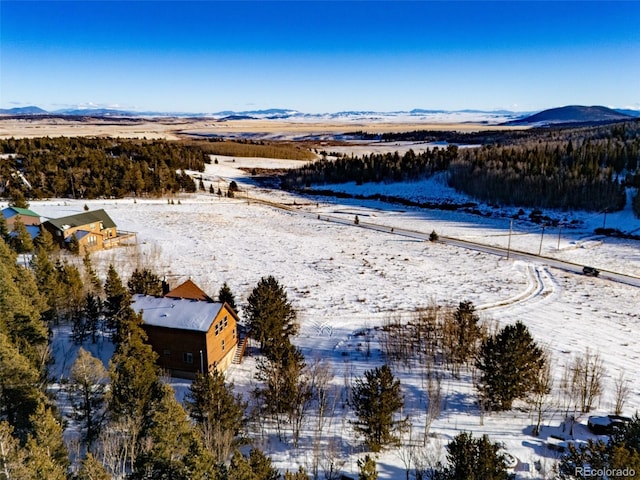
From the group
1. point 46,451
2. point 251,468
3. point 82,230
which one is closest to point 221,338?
point 46,451

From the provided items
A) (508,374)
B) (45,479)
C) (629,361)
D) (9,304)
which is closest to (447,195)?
(629,361)

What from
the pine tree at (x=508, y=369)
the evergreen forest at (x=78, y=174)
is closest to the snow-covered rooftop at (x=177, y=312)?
the pine tree at (x=508, y=369)

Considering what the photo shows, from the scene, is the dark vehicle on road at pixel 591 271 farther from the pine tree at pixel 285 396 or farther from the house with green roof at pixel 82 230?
the house with green roof at pixel 82 230

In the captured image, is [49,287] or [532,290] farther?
[532,290]

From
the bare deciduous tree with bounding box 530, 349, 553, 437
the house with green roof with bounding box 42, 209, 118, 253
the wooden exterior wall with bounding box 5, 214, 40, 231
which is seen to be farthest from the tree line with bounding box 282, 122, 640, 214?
the wooden exterior wall with bounding box 5, 214, 40, 231

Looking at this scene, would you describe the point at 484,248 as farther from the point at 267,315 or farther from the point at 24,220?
the point at 24,220

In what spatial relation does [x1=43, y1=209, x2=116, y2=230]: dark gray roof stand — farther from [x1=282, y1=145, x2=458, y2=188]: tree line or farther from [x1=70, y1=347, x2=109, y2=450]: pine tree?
[x1=282, y1=145, x2=458, y2=188]: tree line
